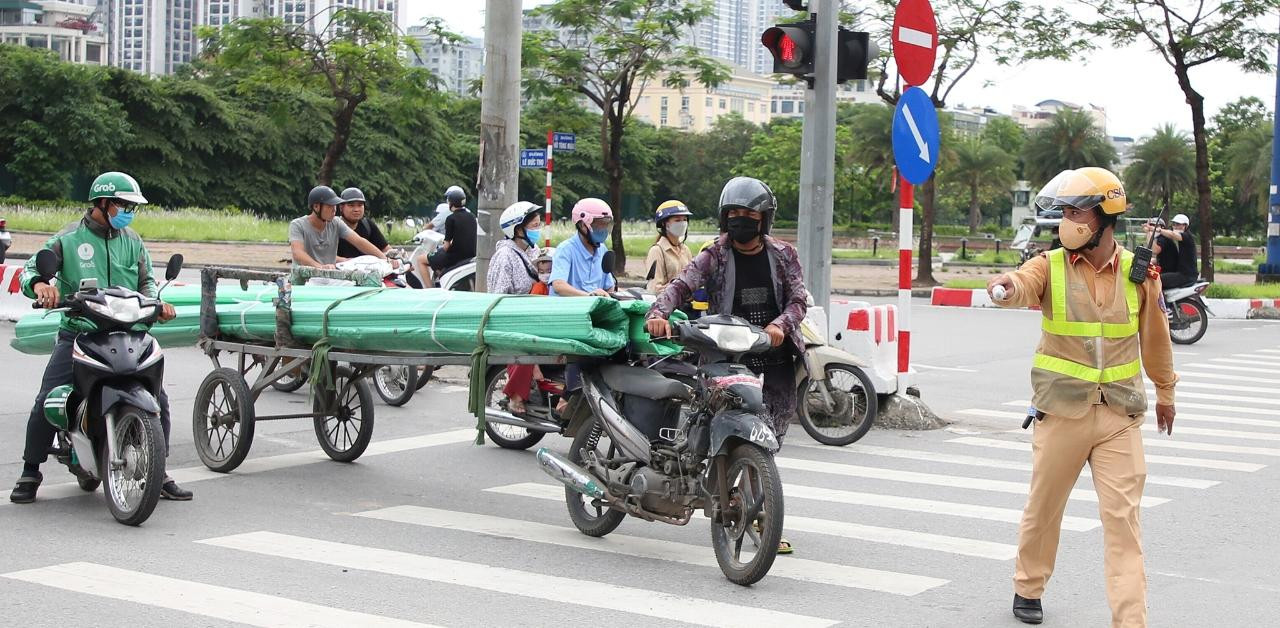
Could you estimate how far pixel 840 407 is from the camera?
10.5 metres

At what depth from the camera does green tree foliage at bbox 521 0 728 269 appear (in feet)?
99.7

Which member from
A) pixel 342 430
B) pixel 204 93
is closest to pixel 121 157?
pixel 204 93

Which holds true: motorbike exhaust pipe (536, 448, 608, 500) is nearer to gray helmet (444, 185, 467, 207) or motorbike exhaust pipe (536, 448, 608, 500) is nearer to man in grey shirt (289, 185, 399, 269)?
man in grey shirt (289, 185, 399, 269)

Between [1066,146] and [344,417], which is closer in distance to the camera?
[344,417]

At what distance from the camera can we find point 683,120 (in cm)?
17500

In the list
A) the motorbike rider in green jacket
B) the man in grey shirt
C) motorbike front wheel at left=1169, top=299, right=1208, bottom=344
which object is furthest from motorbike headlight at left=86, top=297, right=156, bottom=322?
motorbike front wheel at left=1169, top=299, right=1208, bottom=344

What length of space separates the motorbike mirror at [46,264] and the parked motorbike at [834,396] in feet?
16.6

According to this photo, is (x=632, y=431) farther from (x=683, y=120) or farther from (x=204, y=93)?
(x=683, y=120)

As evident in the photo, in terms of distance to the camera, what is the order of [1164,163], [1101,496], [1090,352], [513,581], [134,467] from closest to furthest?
1. [1101,496]
2. [1090,352]
3. [513,581]
4. [134,467]
5. [1164,163]

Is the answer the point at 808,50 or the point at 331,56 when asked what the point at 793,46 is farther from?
the point at 331,56

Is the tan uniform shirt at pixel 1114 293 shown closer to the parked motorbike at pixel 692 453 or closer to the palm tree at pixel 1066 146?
the parked motorbike at pixel 692 453

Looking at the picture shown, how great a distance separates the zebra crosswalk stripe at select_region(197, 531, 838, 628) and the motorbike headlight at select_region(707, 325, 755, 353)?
3.50 ft

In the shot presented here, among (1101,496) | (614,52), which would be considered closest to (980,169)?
(614,52)

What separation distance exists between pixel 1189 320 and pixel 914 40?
9.44 meters
